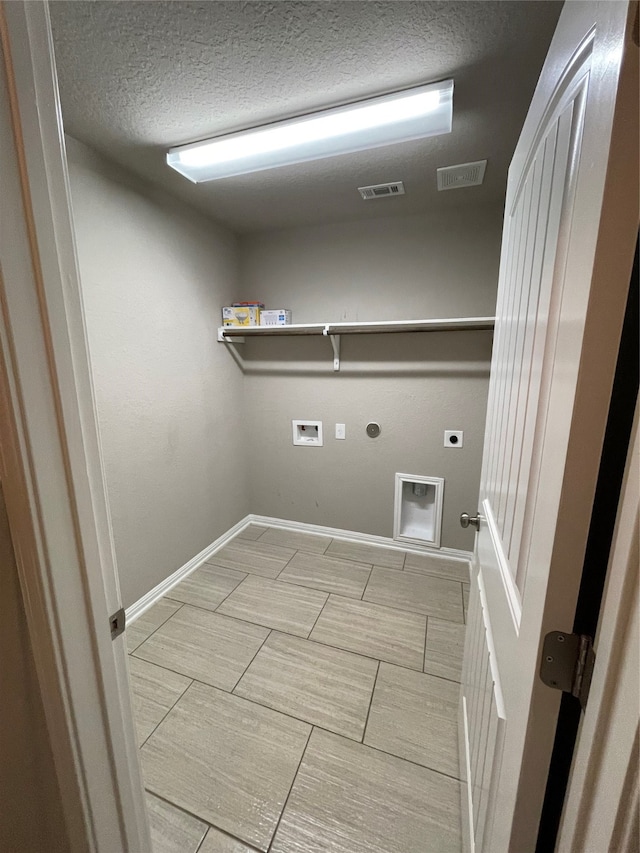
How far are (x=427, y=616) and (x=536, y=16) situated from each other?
2554mm

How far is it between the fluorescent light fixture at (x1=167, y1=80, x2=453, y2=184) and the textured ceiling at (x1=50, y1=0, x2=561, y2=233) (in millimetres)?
45

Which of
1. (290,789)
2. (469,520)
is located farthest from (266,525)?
(469,520)

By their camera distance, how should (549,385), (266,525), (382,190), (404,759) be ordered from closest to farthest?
1. (549,385)
2. (404,759)
3. (382,190)
4. (266,525)

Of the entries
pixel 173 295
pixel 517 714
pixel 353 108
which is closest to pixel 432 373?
pixel 353 108

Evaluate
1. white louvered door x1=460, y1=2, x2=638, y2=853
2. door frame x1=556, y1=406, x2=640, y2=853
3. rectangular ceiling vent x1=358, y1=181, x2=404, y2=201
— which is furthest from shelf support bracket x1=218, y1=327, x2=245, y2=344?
door frame x1=556, y1=406, x2=640, y2=853

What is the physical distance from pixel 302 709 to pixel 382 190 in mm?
2684

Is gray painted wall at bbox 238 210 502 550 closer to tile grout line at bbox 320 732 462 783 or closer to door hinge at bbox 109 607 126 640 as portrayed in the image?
tile grout line at bbox 320 732 462 783

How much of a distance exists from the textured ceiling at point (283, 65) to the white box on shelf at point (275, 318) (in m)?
0.95

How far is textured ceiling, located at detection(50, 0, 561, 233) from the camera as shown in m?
0.99

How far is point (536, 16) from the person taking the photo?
100 cm

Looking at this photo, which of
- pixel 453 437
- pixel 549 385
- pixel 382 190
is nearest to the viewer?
pixel 549 385

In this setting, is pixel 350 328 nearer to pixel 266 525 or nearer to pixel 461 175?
pixel 461 175

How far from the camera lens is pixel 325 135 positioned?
4.66 ft

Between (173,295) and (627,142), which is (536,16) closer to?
(627,142)
